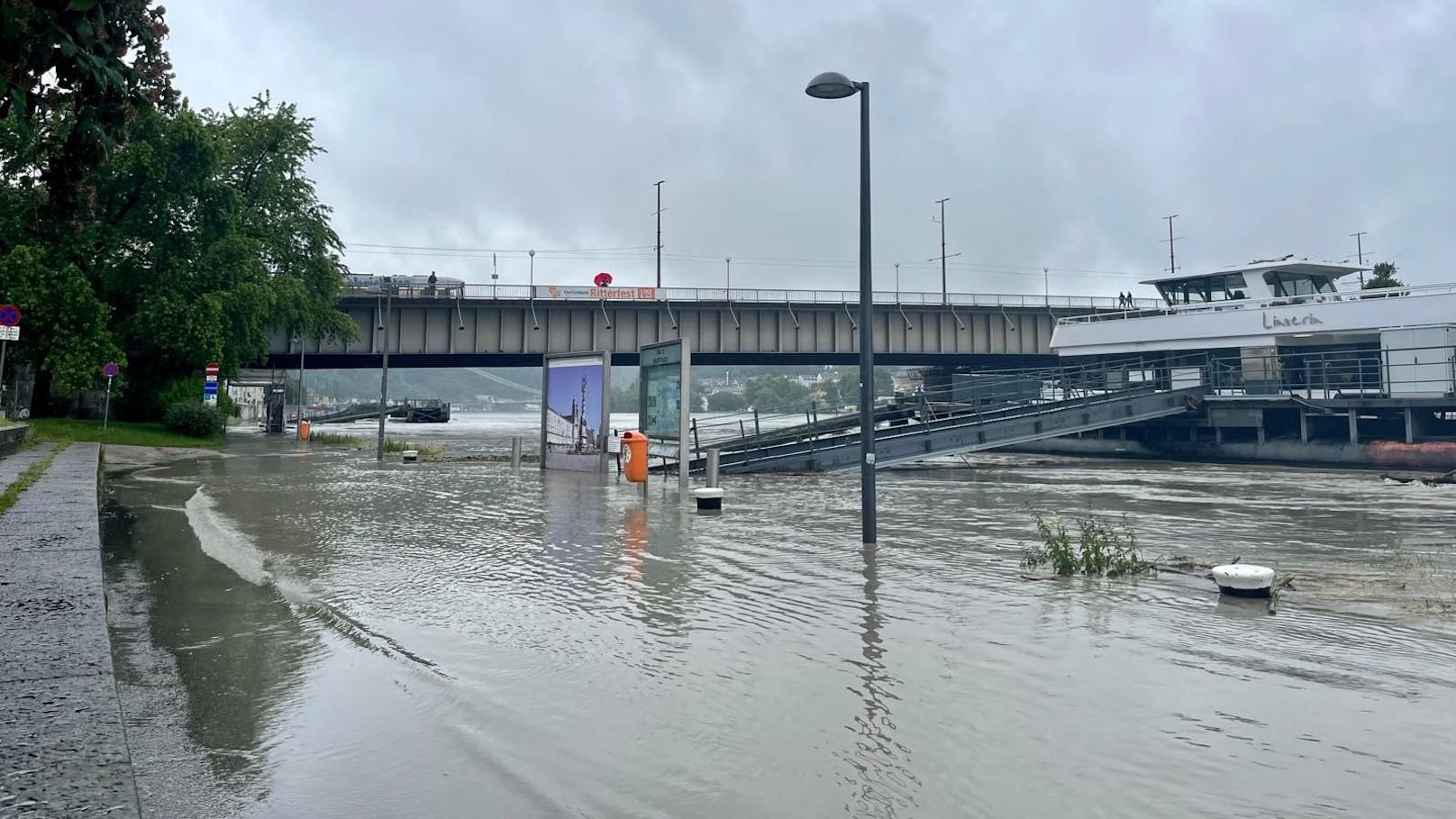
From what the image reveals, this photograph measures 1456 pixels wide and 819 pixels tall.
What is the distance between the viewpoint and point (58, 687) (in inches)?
140

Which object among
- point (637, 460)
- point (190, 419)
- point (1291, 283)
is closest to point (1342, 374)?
point (1291, 283)

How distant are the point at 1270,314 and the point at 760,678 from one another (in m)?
36.2

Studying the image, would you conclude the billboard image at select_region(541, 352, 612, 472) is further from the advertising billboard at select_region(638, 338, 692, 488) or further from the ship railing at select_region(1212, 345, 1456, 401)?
the ship railing at select_region(1212, 345, 1456, 401)

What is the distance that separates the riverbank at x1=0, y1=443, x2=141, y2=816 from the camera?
106 inches

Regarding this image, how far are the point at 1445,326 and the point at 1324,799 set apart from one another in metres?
34.6

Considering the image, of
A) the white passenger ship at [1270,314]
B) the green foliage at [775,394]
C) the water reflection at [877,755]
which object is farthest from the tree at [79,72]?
the green foliage at [775,394]

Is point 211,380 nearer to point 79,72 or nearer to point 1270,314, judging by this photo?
point 79,72

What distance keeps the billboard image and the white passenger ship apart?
26.2 m

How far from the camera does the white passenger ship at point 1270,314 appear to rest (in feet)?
105

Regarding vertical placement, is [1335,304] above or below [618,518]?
above

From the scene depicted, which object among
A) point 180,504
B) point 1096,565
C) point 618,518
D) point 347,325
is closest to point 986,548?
point 1096,565

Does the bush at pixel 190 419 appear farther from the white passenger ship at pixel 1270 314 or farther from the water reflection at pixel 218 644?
the white passenger ship at pixel 1270 314

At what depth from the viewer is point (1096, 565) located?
30.1 ft

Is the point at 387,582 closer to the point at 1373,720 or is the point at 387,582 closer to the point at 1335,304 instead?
the point at 1373,720
